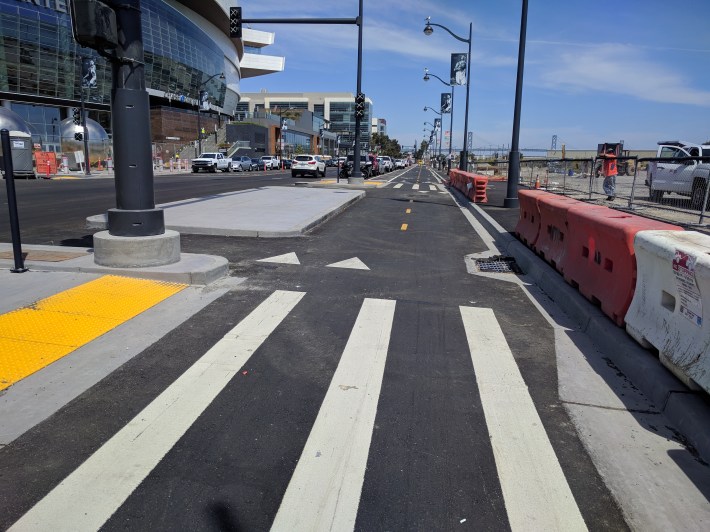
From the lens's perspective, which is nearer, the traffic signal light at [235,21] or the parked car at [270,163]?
the traffic signal light at [235,21]

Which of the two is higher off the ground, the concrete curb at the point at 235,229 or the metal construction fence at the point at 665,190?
the metal construction fence at the point at 665,190

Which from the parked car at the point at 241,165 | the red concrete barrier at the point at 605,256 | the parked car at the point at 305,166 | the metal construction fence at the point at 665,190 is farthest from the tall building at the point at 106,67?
the red concrete barrier at the point at 605,256

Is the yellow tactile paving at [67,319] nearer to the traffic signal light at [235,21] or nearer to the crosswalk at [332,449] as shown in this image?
the crosswalk at [332,449]

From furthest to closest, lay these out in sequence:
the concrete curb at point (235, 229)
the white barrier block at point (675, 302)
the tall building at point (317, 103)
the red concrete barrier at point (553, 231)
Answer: the tall building at point (317, 103), the concrete curb at point (235, 229), the red concrete barrier at point (553, 231), the white barrier block at point (675, 302)

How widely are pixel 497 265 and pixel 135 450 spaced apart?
7.10m

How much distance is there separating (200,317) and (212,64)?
99.1 metres

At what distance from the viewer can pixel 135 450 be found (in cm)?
324

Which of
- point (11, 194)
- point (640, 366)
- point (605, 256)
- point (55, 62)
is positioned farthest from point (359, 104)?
point (55, 62)

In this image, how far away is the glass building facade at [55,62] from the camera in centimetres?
5341

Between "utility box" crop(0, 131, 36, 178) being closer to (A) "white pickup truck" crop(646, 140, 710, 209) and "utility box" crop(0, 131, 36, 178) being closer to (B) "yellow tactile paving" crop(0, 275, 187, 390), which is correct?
(B) "yellow tactile paving" crop(0, 275, 187, 390)

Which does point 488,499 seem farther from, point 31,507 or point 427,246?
point 427,246

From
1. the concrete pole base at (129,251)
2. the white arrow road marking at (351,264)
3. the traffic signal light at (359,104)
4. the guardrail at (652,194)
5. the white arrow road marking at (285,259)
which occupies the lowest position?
the white arrow road marking at (351,264)

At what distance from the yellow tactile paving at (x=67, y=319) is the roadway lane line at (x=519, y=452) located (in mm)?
3523

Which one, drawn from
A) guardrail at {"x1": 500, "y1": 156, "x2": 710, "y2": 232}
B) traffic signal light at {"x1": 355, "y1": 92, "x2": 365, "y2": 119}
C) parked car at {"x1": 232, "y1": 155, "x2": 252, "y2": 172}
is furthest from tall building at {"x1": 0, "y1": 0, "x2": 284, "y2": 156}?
guardrail at {"x1": 500, "y1": 156, "x2": 710, "y2": 232}
